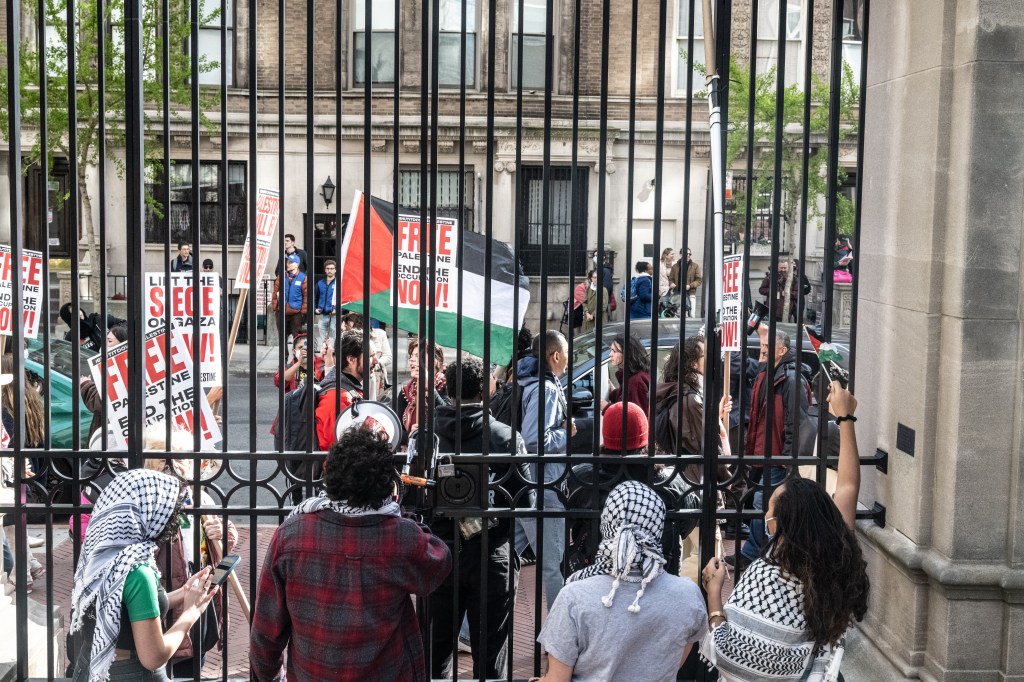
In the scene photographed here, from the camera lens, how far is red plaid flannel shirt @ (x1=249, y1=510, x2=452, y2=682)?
3.95 m

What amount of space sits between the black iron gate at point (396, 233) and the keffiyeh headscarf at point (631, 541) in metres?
0.73

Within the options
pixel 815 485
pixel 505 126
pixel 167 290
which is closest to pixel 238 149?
pixel 505 126

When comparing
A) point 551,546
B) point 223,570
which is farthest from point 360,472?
point 551,546

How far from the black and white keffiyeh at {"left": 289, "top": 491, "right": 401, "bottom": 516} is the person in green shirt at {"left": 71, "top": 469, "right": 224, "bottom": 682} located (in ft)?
1.65

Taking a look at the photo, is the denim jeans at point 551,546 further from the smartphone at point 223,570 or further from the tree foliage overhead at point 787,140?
the tree foliage overhead at point 787,140

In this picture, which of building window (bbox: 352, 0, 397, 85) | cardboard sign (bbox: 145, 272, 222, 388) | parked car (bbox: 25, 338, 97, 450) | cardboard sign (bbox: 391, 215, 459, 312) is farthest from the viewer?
building window (bbox: 352, 0, 397, 85)

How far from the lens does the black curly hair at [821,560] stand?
3.75m

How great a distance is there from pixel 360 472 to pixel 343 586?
1.32 feet

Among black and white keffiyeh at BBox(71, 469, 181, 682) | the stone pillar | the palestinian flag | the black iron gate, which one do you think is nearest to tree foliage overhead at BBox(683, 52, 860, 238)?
the black iron gate

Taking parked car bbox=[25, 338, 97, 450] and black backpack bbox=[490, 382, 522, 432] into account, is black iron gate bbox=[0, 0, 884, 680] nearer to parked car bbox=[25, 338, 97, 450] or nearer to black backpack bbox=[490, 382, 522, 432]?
A: parked car bbox=[25, 338, 97, 450]

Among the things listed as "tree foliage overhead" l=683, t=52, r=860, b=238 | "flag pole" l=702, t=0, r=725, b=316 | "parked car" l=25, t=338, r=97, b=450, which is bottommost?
"parked car" l=25, t=338, r=97, b=450

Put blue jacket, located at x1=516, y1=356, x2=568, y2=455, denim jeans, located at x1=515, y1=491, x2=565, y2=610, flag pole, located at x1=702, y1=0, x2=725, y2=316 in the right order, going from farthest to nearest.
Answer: denim jeans, located at x1=515, y1=491, x2=565, y2=610 < blue jacket, located at x1=516, y1=356, x2=568, y2=455 < flag pole, located at x1=702, y1=0, x2=725, y2=316

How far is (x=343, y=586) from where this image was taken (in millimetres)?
3955

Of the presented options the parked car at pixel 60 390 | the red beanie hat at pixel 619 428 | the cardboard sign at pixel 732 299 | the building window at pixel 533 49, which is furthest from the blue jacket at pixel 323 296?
the red beanie hat at pixel 619 428
